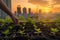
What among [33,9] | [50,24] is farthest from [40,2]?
[50,24]

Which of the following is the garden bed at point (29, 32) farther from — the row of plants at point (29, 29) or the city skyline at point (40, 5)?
Answer: the city skyline at point (40, 5)

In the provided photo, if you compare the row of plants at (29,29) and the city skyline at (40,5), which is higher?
the city skyline at (40,5)

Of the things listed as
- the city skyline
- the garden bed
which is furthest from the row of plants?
the city skyline

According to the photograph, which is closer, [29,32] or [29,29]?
[29,32]

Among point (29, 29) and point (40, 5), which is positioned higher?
point (40, 5)

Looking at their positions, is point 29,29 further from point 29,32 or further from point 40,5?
point 40,5

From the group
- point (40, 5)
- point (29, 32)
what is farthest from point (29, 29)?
point (40, 5)

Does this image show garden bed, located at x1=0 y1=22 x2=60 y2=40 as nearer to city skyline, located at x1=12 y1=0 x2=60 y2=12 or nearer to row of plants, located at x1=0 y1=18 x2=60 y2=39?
row of plants, located at x1=0 y1=18 x2=60 y2=39

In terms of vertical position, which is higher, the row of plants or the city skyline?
the city skyline

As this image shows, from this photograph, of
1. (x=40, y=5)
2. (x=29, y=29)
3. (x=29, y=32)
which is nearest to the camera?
(x=29, y=32)

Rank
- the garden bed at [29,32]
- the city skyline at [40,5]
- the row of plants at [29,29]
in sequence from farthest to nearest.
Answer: the city skyline at [40,5] < the row of plants at [29,29] < the garden bed at [29,32]

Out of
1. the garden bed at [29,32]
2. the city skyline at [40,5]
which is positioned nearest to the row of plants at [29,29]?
the garden bed at [29,32]
